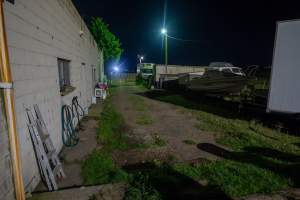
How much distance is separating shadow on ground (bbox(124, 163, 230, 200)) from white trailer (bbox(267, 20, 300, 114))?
15.1ft

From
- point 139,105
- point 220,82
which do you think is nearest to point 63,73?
point 139,105

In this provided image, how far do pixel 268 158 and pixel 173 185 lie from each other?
8.47ft

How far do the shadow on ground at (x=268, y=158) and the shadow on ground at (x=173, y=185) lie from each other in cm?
150

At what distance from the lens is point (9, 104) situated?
2350 millimetres

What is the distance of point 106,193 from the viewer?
2.87 m

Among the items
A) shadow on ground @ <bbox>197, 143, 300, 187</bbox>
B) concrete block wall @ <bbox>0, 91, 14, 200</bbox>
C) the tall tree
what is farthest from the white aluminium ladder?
the tall tree

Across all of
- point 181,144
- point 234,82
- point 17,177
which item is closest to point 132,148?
point 181,144

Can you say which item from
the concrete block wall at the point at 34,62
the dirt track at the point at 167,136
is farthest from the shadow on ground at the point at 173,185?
the concrete block wall at the point at 34,62

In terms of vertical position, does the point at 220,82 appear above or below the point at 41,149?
above

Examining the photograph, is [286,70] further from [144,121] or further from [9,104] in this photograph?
[9,104]

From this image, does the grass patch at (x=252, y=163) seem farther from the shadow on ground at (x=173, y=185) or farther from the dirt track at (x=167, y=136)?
the dirt track at (x=167, y=136)

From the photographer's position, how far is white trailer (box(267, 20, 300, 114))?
5.84 metres

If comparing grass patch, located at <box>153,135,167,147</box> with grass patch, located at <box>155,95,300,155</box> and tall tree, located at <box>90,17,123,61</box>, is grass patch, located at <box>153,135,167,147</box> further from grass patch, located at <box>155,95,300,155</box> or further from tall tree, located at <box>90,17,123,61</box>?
tall tree, located at <box>90,17,123,61</box>

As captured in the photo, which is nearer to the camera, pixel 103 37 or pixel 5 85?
pixel 5 85
